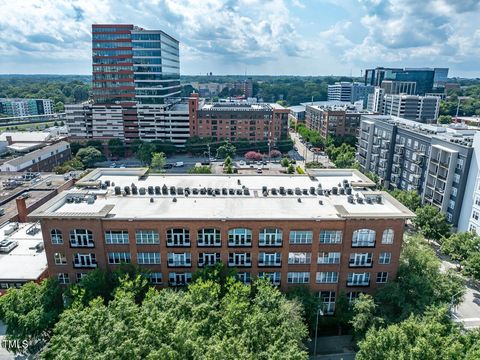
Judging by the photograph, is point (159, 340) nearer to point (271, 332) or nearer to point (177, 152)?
point (271, 332)

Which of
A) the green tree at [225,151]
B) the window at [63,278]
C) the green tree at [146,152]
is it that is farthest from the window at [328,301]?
the green tree at [146,152]

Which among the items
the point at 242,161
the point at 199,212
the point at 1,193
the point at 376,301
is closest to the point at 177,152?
the point at 242,161

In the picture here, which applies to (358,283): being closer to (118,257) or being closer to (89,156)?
(118,257)

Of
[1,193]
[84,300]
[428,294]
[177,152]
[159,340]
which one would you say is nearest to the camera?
[159,340]

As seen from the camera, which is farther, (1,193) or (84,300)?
(1,193)

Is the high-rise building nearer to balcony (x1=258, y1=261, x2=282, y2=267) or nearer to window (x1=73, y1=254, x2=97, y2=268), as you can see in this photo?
window (x1=73, y1=254, x2=97, y2=268)

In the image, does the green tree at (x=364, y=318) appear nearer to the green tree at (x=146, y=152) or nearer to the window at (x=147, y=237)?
the window at (x=147, y=237)

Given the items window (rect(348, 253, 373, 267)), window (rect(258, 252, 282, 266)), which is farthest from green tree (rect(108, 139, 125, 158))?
window (rect(348, 253, 373, 267))
